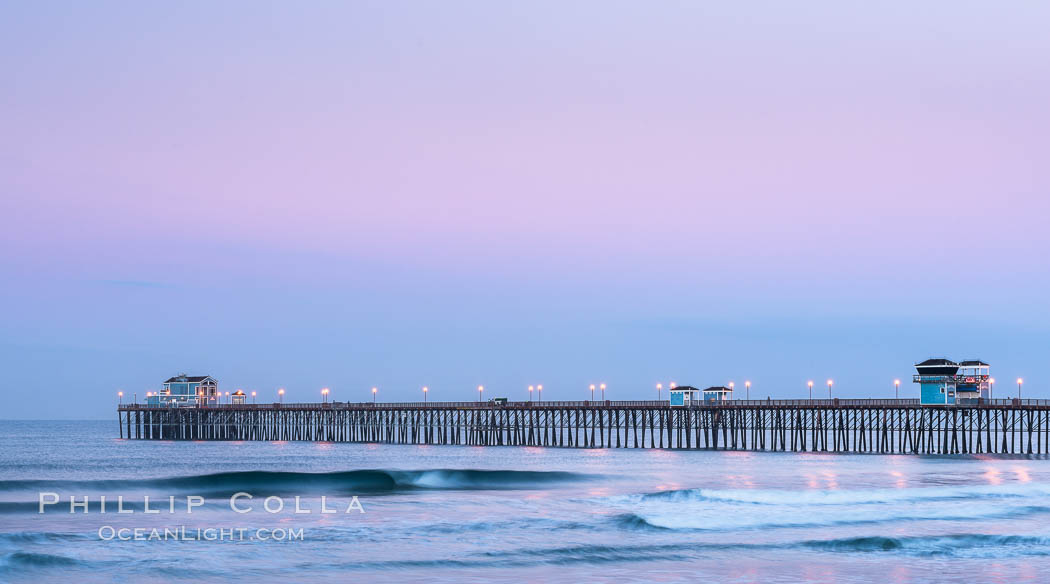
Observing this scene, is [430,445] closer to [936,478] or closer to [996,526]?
[936,478]

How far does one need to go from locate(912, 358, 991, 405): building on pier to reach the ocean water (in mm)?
8187

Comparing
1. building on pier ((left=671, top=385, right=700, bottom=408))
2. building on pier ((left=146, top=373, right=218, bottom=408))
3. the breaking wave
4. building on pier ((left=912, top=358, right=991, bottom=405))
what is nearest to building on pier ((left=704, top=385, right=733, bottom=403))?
building on pier ((left=671, top=385, right=700, bottom=408))

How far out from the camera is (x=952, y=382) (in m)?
69.2

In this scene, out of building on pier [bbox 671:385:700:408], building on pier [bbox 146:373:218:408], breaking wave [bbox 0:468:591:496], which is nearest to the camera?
breaking wave [bbox 0:468:591:496]

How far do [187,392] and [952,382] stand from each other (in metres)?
69.4

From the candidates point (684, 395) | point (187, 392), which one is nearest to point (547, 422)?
point (684, 395)

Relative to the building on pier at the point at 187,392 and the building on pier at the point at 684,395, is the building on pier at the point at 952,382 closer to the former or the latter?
the building on pier at the point at 684,395

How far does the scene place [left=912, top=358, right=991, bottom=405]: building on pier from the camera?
227 ft

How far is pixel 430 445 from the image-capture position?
95.8m

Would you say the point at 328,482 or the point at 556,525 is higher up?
the point at 556,525

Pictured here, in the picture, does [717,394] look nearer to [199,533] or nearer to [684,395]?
[684,395]

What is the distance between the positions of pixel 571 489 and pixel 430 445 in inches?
1846

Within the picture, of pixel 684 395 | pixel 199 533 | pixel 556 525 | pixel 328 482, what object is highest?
pixel 684 395

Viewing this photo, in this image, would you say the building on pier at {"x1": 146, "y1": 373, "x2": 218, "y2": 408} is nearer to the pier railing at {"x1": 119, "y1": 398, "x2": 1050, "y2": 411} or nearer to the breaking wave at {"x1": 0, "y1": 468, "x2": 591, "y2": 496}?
the pier railing at {"x1": 119, "y1": 398, "x2": 1050, "y2": 411}
